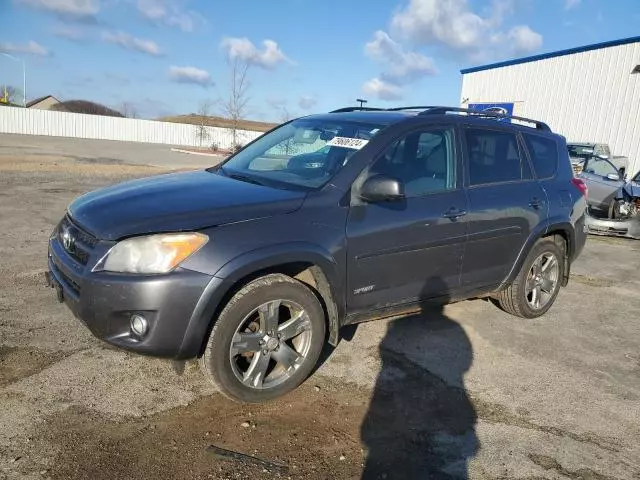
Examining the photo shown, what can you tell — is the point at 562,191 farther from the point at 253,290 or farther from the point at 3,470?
the point at 3,470

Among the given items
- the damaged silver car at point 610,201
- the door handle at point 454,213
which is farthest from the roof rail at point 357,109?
the damaged silver car at point 610,201

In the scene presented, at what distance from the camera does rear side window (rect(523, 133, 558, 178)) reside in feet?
15.9

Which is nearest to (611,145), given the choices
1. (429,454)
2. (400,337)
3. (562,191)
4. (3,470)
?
(562,191)

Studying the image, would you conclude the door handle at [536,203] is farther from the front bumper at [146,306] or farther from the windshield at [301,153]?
the front bumper at [146,306]

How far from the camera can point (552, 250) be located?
503cm

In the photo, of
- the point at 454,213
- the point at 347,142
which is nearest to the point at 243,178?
Result: the point at 347,142

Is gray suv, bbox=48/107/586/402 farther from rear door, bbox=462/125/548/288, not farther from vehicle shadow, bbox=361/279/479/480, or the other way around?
vehicle shadow, bbox=361/279/479/480

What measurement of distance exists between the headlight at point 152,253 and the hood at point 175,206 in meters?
0.05

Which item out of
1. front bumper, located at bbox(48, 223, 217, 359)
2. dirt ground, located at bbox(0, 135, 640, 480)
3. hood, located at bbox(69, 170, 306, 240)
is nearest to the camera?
dirt ground, located at bbox(0, 135, 640, 480)

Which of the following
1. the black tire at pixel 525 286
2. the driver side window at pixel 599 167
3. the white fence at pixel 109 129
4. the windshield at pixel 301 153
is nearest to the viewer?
the windshield at pixel 301 153

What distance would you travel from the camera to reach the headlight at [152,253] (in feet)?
9.31

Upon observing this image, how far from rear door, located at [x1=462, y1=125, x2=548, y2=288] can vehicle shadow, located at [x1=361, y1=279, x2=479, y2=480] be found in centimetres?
56

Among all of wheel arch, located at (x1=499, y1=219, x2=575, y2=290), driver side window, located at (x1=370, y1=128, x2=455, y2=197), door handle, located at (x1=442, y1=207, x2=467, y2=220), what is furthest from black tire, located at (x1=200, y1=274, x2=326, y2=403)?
wheel arch, located at (x1=499, y1=219, x2=575, y2=290)

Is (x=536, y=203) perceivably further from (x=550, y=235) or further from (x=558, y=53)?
(x=558, y=53)
